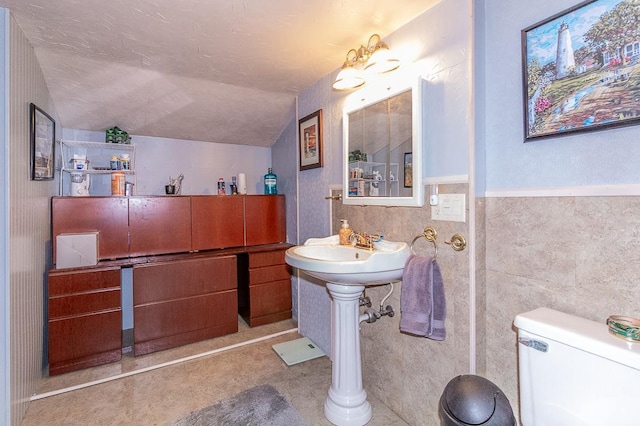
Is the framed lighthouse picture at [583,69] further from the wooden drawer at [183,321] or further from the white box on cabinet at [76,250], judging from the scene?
the white box on cabinet at [76,250]

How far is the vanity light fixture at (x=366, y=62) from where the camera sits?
5.34 feet

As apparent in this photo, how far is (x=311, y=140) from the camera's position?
8.20ft

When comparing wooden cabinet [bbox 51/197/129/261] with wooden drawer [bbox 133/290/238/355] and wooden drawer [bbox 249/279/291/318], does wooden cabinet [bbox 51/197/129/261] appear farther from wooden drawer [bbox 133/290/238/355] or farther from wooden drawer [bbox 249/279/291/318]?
wooden drawer [bbox 249/279/291/318]

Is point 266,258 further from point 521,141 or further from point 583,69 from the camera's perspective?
point 583,69

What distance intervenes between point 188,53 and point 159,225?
1.46 meters

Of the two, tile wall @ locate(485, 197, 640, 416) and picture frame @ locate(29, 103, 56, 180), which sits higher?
picture frame @ locate(29, 103, 56, 180)

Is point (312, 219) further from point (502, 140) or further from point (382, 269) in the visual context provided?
point (502, 140)

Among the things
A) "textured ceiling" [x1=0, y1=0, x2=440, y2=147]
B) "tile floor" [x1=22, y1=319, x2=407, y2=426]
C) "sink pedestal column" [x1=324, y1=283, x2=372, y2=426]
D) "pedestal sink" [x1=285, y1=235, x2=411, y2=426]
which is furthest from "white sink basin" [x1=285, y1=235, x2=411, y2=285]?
"textured ceiling" [x1=0, y1=0, x2=440, y2=147]

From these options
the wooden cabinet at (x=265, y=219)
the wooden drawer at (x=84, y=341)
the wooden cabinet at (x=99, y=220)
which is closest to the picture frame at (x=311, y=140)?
the wooden cabinet at (x=265, y=219)

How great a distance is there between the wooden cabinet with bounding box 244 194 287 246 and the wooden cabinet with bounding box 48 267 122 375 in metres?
1.18

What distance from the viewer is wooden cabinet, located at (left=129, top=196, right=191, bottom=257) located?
2572 mm

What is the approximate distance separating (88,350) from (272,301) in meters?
1.43

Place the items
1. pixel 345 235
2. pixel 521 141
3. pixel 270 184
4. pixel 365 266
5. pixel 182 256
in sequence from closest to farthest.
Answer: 1. pixel 521 141
2. pixel 365 266
3. pixel 345 235
4. pixel 182 256
5. pixel 270 184

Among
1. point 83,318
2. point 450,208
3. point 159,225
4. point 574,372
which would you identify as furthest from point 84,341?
point 574,372
